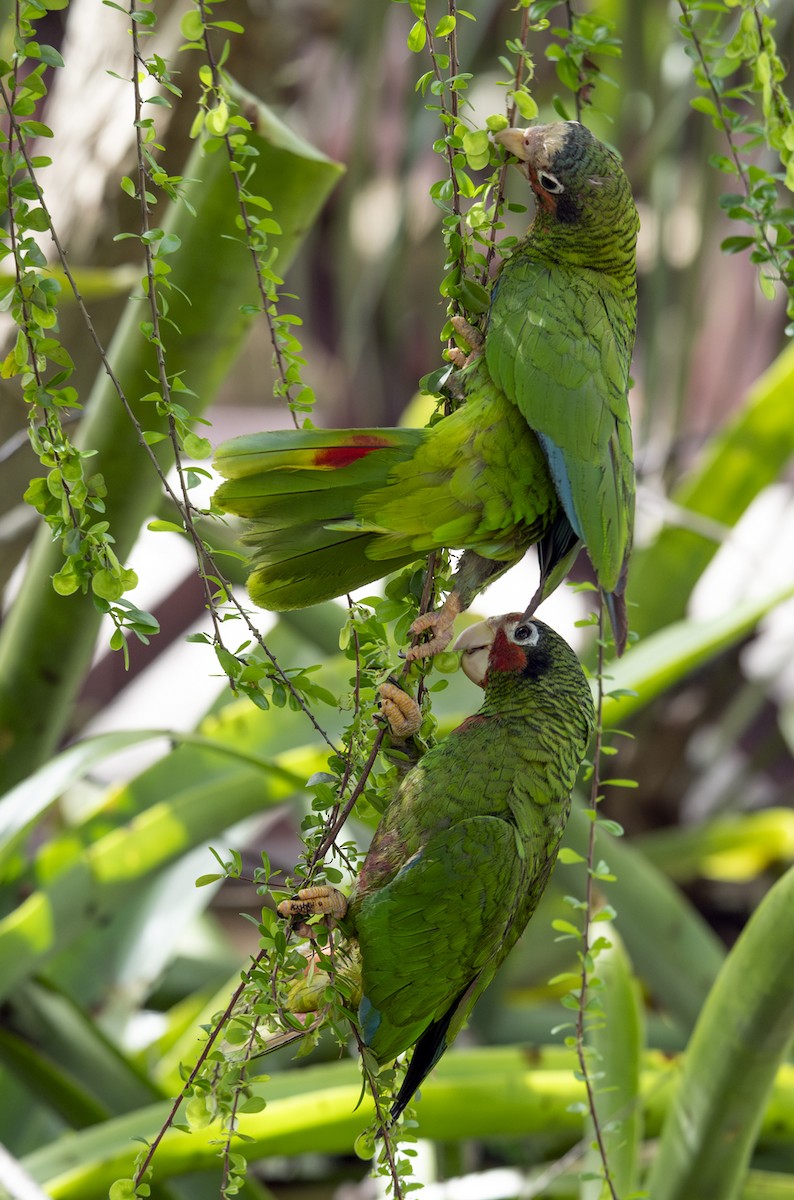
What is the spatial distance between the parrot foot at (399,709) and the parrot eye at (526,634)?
96mm

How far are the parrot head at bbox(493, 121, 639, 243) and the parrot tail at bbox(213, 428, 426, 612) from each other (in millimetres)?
130

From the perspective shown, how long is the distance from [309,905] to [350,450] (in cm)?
19

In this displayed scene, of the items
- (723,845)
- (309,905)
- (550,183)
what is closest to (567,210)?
(550,183)

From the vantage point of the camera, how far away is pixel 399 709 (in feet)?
1.64

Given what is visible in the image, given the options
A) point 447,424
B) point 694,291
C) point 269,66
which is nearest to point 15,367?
point 447,424

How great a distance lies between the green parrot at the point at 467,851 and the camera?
51 cm

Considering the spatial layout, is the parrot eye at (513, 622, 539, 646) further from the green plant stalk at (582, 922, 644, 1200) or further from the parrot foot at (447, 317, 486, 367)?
the green plant stalk at (582, 922, 644, 1200)

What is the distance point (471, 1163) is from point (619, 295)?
911mm

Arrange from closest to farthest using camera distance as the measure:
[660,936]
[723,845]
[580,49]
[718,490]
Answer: [580,49], [660,936], [718,490], [723,845]

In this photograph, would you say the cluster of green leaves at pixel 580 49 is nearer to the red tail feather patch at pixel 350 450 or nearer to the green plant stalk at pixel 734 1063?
the red tail feather patch at pixel 350 450

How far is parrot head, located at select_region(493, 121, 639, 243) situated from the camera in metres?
0.50

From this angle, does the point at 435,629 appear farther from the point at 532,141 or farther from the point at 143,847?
the point at 143,847

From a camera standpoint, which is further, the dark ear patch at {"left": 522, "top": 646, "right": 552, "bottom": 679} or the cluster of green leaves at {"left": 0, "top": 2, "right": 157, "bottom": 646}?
the dark ear patch at {"left": 522, "top": 646, "right": 552, "bottom": 679}

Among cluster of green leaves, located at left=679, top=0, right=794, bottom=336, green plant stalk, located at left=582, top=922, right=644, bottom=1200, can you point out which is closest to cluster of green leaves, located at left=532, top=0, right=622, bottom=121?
cluster of green leaves, located at left=679, top=0, right=794, bottom=336
